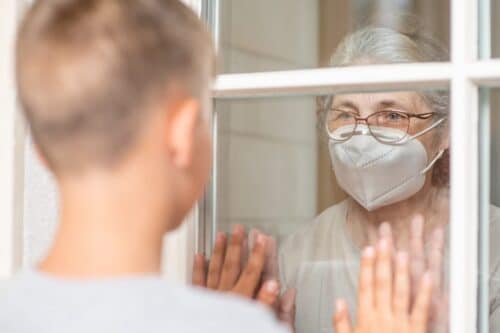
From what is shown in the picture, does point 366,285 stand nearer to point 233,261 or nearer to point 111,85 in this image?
point 233,261

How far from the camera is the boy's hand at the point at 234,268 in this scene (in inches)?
68.7

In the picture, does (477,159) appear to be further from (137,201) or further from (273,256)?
(137,201)

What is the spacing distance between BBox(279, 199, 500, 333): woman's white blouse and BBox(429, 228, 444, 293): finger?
125 mm

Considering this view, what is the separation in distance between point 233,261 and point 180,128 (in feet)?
2.19

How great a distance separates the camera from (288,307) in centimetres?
174

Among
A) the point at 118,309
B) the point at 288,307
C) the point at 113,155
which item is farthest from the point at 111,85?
the point at 288,307

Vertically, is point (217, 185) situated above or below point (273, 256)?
above

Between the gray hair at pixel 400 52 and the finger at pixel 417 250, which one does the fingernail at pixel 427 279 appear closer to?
the finger at pixel 417 250

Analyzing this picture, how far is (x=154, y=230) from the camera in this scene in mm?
1144

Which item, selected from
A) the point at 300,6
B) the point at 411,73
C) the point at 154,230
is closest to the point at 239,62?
the point at 300,6

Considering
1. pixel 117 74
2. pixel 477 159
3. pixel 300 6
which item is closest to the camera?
pixel 117 74

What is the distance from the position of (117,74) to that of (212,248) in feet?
2.43

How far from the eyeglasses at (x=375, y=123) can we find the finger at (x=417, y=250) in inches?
5.2

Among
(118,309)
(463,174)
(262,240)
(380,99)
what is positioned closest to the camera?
(118,309)
